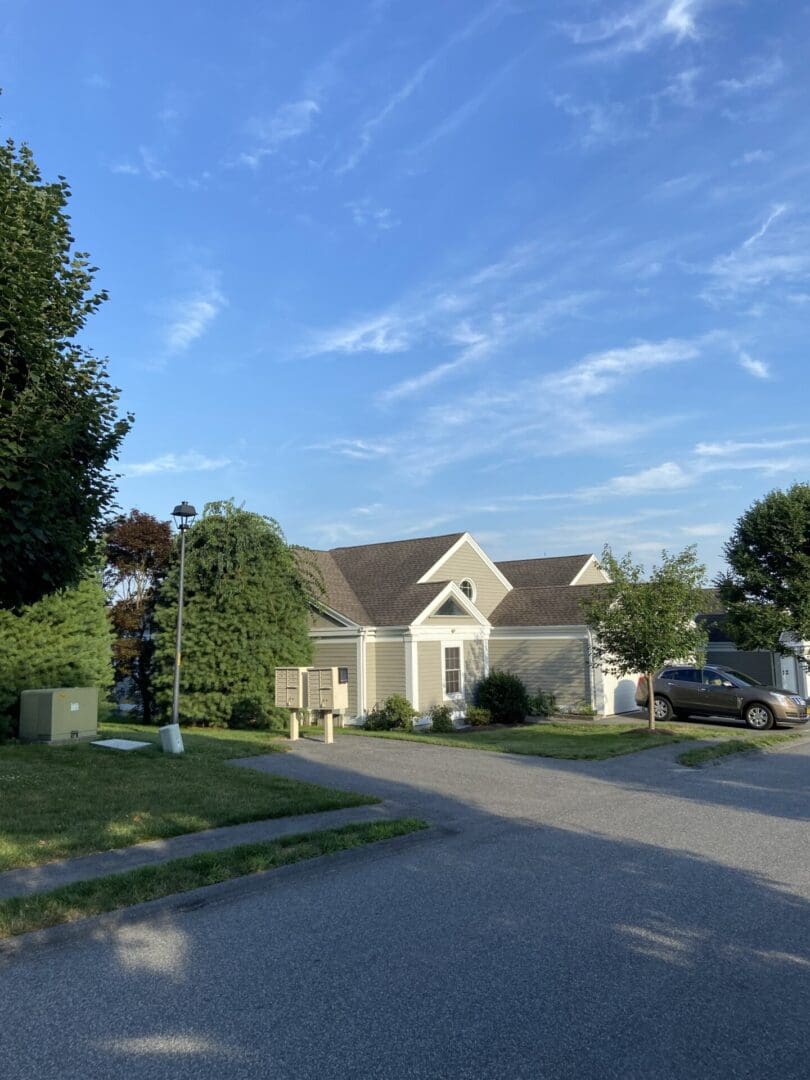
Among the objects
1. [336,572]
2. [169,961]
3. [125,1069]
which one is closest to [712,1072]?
[125,1069]

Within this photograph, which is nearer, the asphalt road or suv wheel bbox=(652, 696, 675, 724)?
the asphalt road

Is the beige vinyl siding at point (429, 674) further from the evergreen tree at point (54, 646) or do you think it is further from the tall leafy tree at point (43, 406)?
the tall leafy tree at point (43, 406)

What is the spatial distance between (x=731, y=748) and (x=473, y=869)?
37.3 feet

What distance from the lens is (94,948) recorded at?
516 cm

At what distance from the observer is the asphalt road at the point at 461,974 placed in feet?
12.2

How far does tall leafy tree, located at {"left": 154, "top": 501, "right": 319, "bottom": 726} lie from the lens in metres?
20.1

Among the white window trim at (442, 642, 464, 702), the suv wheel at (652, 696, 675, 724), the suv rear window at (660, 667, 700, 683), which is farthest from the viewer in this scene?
the white window trim at (442, 642, 464, 702)

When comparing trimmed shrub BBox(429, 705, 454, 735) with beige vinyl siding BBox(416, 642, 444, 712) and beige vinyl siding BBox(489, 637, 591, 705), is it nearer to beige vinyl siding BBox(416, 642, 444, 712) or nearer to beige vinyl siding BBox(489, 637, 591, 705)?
beige vinyl siding BBox(416, 642, 444, 712)

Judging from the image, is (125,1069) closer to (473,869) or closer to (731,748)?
(473,869)

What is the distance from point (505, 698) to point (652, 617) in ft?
22.3

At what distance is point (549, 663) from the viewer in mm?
25453

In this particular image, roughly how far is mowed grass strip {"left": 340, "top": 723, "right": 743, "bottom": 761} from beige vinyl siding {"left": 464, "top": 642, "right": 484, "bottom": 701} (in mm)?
2532

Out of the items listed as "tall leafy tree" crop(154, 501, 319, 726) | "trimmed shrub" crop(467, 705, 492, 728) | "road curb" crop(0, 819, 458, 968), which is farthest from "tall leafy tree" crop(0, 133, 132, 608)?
"trimmed shrub" crop(467, 705, 492, 728)

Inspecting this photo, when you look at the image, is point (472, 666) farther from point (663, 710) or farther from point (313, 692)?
point (313, 692)
